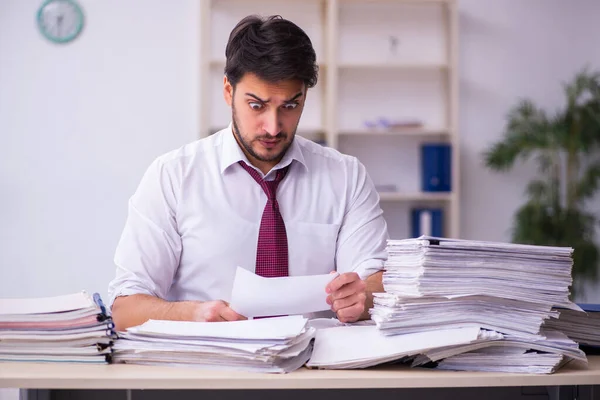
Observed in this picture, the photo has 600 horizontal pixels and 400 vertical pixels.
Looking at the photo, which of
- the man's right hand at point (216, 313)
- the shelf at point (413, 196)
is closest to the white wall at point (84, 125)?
the shelf at point (413, 196)

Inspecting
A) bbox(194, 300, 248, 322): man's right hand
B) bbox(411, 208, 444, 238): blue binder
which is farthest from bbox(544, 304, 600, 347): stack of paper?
bbox(411, 208, 444, 238): blue binder

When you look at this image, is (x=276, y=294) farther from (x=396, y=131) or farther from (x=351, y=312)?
(x=396, y=131)

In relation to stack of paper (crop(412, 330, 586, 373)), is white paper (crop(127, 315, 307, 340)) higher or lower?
higher

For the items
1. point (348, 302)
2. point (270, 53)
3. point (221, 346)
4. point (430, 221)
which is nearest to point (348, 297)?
point (348, 302)

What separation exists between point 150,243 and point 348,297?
0.61 m

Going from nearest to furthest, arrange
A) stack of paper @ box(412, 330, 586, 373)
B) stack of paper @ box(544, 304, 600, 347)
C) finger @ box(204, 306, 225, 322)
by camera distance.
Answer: stack of paper @ box(412, 330, 586, 373) < stack of paper @ box(544, 304, 600, 347) < finger @ box(204, 306, 225, 322)

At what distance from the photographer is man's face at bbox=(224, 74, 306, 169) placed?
76.9 inches

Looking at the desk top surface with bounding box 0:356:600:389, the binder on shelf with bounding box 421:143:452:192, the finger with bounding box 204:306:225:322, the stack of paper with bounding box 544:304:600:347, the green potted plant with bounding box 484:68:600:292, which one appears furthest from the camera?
the binder on shelf with bounding box 421:143:452:192

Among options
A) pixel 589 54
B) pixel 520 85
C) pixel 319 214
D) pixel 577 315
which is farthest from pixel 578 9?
pixel 577 315

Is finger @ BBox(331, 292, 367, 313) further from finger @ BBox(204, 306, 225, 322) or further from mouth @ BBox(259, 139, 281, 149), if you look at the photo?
mouth @ BBox(259, 139, 281, 149)

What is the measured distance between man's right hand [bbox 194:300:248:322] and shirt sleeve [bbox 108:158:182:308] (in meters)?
0.30

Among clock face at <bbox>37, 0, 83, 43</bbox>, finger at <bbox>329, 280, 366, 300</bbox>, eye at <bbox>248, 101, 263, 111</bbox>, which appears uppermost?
clock face at <bbox>37, 0, 83, 43</bbox>

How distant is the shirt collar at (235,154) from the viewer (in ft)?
6.80

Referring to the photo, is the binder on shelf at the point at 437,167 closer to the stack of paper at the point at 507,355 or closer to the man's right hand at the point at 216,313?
the man's right hand at the point at 216,313
